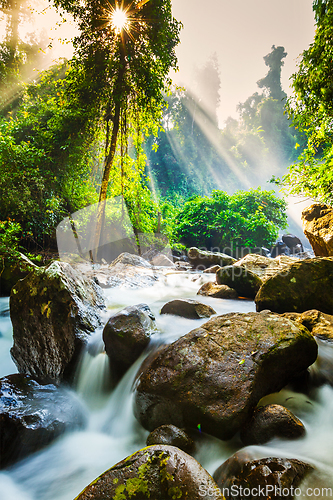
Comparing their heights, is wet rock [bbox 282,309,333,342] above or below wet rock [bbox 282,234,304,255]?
below

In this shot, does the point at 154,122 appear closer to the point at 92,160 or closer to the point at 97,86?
the point at 97,86

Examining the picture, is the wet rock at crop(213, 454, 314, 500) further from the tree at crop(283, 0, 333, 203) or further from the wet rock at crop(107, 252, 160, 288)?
the tree at crop(283, 0, 333, 203)

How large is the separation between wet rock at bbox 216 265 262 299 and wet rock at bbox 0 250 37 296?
4.37m

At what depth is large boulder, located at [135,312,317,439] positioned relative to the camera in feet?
6.28

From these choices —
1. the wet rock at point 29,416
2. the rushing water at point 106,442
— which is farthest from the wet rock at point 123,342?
the wet rock at point 29,416

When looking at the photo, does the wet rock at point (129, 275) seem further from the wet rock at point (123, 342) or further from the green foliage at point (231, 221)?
the green foliage at point (231, 221)

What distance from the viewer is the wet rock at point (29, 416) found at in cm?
204

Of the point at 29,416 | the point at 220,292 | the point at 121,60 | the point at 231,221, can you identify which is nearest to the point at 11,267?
the point at 29,416

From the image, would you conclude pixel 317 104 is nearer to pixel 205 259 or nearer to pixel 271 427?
pixel 205 259

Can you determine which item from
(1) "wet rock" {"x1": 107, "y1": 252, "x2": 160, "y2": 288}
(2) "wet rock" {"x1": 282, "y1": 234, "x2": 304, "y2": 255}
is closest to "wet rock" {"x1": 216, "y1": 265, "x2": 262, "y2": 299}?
(1) "wet rock" {"x1": 107, "y1": 252, "x2": 160, "y2": 288}

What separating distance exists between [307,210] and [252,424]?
6375 mm

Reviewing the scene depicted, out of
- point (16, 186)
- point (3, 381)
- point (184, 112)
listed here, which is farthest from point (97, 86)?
point (184, 112)

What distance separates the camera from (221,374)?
2.08 m

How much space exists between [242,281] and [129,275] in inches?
139
